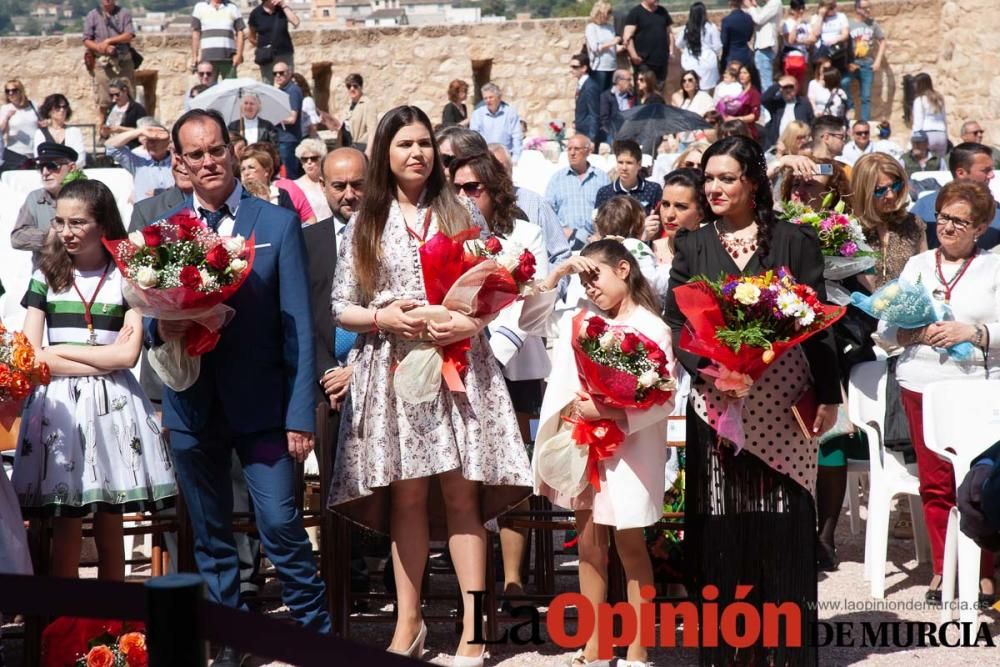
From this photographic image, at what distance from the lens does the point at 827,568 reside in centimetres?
704

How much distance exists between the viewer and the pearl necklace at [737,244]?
5.20m

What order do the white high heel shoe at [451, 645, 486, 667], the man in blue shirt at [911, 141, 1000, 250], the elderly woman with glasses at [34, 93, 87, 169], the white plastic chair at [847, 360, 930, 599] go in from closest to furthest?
the white high heel shoe at [451, 645, 486, 667], the white plastic chair at [847, 360, 930, 599], the man in blue shirt at [911, 141, 1000, 250], the elderly woman with glasses at [34, 93, 87, 169]

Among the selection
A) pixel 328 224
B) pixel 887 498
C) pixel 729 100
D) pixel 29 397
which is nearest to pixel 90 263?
pixel 29 397

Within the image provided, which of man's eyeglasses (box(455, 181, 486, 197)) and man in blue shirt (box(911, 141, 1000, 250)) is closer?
man's eyeglasses (box(455, 181, 486, 197))

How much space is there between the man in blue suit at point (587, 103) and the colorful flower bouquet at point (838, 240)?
36.3 ft

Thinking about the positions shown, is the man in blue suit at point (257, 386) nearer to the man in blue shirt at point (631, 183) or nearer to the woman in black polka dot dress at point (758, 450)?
the woman in black polka dot dress at point (758, 450)

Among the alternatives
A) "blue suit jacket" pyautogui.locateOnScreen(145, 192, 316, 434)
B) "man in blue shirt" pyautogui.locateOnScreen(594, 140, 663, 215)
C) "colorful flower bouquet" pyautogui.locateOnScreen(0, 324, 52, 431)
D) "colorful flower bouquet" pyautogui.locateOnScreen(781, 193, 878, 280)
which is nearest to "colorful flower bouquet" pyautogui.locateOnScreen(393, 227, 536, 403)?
"blue suit jacket" pyautogui.locateOnScreen(145, 192, 316, 434)

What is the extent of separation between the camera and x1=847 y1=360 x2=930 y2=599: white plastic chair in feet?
21.6

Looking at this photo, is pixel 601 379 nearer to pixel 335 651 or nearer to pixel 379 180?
pixel 379 180

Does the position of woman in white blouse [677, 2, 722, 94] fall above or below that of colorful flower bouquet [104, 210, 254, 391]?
above

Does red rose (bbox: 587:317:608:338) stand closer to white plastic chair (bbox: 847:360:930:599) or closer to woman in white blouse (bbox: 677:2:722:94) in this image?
white plastic chair (bbox: 847:360:930:599)

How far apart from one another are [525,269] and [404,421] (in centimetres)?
74

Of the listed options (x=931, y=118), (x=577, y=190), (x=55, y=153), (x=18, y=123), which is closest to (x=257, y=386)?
(x=55, y=153)

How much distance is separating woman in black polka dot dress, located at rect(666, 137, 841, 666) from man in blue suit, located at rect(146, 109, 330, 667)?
1450 mm
